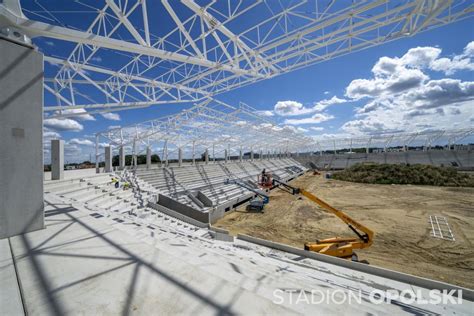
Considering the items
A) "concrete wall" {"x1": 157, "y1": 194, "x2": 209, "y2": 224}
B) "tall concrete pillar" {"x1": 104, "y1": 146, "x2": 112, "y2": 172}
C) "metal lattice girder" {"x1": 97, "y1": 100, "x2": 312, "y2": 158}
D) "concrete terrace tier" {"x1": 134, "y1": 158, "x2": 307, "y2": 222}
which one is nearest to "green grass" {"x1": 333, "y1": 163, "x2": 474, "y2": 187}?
"metal lattice girder" {"x1": 97, "y1": 100, "x2": 312, "y2": 158}

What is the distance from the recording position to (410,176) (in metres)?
29.2

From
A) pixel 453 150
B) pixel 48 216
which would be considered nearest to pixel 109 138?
pixel 48 216

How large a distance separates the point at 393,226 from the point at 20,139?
17594 millimetres

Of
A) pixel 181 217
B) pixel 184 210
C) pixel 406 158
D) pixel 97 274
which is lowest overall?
pixel 181 217

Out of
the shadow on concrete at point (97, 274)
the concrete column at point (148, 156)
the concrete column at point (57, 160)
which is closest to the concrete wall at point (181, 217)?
the concrete column at point (57, 160)

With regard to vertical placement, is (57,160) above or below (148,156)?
below

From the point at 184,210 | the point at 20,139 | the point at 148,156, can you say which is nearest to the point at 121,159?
the point at 148,156

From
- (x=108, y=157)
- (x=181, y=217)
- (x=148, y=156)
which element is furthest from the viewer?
(x=148, y=156)

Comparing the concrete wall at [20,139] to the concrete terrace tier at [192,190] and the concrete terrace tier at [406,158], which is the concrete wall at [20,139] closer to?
the concrete terrace tier at [192,190]

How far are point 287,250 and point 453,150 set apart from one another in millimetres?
62511

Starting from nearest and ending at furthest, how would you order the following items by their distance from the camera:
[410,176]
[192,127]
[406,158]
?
1. [192,127]
2. [410,176]
3. [406,158]

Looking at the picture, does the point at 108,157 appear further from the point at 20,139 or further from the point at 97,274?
the point at 97,274

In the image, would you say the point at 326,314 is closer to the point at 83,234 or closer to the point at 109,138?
the point at 83,234

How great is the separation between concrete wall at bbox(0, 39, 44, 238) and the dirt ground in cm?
988
